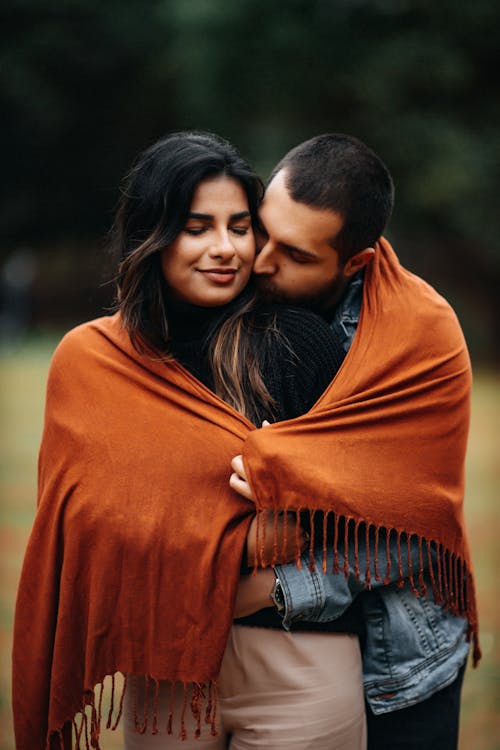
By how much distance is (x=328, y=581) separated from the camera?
2146mm

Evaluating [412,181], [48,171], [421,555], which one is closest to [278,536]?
[421,555]

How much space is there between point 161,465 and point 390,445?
59 centimetres

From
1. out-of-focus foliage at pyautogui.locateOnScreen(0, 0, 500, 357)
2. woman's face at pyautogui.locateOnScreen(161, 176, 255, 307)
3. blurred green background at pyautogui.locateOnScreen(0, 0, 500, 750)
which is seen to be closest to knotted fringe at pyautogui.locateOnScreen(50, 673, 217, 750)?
woman's face at pyautogui.locateOnScreen(161, 176, 255, 307)

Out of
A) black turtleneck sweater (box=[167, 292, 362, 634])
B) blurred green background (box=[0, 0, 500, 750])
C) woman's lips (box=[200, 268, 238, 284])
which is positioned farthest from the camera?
blurred green background (box=[0, 0, 500, 750])

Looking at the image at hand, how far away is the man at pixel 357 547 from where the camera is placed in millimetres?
2193

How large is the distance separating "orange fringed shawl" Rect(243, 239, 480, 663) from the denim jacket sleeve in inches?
0.9

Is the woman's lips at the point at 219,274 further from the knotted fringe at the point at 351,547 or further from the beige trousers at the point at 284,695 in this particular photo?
the beige trousers at the point at 284,695

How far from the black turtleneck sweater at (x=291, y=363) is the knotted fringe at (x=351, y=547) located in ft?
0.21

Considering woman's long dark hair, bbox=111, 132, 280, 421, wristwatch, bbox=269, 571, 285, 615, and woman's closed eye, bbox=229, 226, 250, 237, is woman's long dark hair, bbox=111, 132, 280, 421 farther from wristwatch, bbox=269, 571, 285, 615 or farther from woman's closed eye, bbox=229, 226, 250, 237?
wristwatch, bbox=269, 571, 285, 615

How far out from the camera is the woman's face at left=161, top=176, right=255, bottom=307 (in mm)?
2314

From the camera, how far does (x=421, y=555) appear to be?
2.23 m

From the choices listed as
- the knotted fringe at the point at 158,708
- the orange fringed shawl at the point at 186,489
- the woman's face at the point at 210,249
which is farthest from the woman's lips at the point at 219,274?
the knotted fringe at the point at 158,708

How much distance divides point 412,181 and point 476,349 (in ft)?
12.2

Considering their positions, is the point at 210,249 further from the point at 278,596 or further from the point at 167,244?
the point at 278,596
